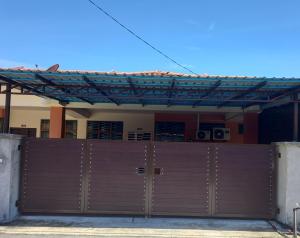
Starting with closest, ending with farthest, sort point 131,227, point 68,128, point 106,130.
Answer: point 131,227, point 106,130, point 68,128

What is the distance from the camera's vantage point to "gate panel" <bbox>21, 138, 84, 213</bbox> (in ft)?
33.7

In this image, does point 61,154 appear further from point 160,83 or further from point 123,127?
point 123,127

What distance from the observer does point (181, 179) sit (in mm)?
10359

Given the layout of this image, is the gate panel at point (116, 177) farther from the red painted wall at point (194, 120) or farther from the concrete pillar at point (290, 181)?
the red painted wall at point (194, 120)

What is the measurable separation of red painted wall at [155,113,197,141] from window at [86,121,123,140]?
73.5 inches

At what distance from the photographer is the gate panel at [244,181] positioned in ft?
33.7

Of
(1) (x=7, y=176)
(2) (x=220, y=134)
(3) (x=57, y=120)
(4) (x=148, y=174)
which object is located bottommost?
(1) (x=7, y=176)

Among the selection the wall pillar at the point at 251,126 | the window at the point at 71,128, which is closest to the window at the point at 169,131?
the wall pillar at the point at 251,126

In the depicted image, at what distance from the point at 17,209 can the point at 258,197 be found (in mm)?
5882

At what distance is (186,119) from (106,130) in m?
3.61

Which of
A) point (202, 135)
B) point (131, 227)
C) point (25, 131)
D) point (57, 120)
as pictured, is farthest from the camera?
point (25, 131)

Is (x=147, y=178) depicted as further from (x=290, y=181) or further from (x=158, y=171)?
(x=290, y=181)

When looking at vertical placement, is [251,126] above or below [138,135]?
above


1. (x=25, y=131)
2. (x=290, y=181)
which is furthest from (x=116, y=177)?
(x=25, y=131)
